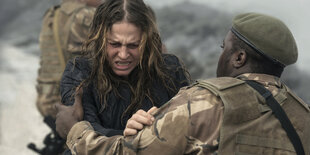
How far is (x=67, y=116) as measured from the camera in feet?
6.43

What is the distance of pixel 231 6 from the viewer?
19.9 feet

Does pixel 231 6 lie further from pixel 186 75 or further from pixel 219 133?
pixel 219 133

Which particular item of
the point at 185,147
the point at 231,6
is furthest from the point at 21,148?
the point at 185,147

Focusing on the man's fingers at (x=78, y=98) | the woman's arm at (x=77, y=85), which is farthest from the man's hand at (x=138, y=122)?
the man's fingers at (x=78, y=98)

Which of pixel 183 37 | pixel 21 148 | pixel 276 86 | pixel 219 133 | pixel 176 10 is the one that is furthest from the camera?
pixel 176 10

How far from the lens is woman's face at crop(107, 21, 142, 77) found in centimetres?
213

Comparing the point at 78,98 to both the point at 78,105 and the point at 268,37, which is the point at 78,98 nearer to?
the point at 78,105

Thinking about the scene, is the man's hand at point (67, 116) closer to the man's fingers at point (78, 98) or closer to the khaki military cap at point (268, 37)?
the man's fingers at point (78, 98)

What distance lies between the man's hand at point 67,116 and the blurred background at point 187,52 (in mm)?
3406

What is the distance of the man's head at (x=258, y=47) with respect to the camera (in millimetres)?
1679

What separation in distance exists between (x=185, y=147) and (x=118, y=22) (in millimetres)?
859

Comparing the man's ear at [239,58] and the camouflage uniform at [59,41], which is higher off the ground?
the man's ear at [239,58]

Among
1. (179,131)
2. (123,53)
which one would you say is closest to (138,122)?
(179,131)

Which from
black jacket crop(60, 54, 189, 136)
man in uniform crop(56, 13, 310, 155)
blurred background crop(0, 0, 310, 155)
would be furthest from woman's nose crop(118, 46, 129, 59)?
blurred background crop(0, 0, 310, 155)
